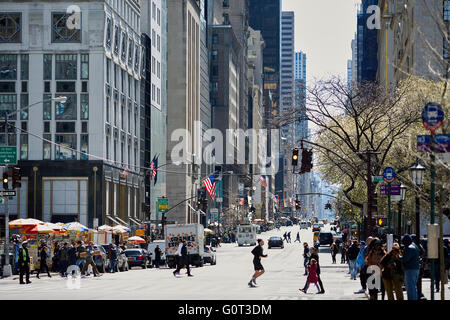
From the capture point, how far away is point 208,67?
186125mm

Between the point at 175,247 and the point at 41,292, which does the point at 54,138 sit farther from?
the point at 41,292

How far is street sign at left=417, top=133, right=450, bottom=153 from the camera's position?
2288 cm

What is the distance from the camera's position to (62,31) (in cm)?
8606

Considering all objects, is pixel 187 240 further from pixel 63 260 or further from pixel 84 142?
pixel 84 142

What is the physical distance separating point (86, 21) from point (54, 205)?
18177 millimetres

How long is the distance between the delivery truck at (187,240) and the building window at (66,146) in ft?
90.5

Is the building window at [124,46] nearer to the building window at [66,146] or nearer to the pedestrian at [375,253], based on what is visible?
the building window at [66,146]

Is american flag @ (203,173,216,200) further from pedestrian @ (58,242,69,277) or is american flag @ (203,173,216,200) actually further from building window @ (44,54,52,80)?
pedestrian @ (58,242,69,277)

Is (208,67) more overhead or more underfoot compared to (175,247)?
more overhead

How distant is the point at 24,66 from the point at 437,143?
68373 millimetres

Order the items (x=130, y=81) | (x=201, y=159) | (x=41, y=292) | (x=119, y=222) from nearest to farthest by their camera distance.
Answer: (x=41, y=292) < (x=119, y=222) < (x=130, y=81) < (x=201, y=159)

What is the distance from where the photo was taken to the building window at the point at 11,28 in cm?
8606

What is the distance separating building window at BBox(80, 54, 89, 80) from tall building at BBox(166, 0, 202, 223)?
48.7m

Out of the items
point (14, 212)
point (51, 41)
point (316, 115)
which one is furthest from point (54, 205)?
point (316, 115)
